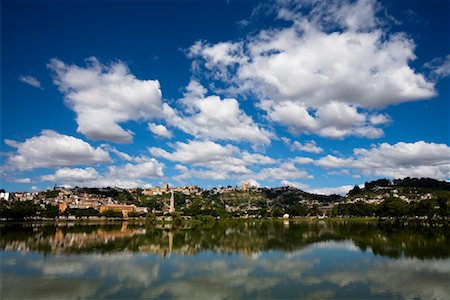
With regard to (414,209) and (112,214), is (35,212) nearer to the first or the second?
(112,214)

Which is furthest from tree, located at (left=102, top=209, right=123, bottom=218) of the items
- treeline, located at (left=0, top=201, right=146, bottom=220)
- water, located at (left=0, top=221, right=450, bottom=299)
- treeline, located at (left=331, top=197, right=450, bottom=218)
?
water, located at (left=0, top=221, right=450, bottom=299)

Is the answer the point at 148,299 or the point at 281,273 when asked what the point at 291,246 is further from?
the point at 148,299

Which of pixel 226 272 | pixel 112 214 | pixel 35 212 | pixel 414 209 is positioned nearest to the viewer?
pixel 226 272

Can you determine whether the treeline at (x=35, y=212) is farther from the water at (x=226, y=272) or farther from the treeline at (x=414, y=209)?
the treeline at (x=414, y=209)

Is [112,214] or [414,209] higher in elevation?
[414,209]

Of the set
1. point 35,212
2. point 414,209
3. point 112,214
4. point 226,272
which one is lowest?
point 226,272

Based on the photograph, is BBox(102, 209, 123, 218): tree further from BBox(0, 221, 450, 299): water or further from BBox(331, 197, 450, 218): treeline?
BBox(0, 221, 450, 299): water

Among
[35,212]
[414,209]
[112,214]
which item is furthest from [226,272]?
[112,214]

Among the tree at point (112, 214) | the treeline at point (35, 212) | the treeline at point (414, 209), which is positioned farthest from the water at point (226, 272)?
the tree at point (112, 214)

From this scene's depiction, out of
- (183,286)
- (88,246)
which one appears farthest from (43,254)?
(183,286)

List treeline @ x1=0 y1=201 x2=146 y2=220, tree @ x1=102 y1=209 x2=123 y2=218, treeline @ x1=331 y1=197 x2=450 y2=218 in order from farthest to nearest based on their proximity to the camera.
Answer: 1. tree @ x1=102 y1=209 x2=123 y2=218
2. treeline @ x1=331 y1=197 x2=450 y2=218
3. treeline @ x1=0 y1=201 x2=146 y2=220

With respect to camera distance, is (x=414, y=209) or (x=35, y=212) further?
(x=35, y=212)

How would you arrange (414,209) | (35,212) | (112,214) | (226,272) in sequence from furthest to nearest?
1. (112,214)
2. (35,212)
3. (414,209)
4. (226,272)

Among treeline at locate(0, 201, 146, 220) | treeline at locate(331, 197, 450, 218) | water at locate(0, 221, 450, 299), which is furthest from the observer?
treeline at locate(331, 197, 450, 218)
